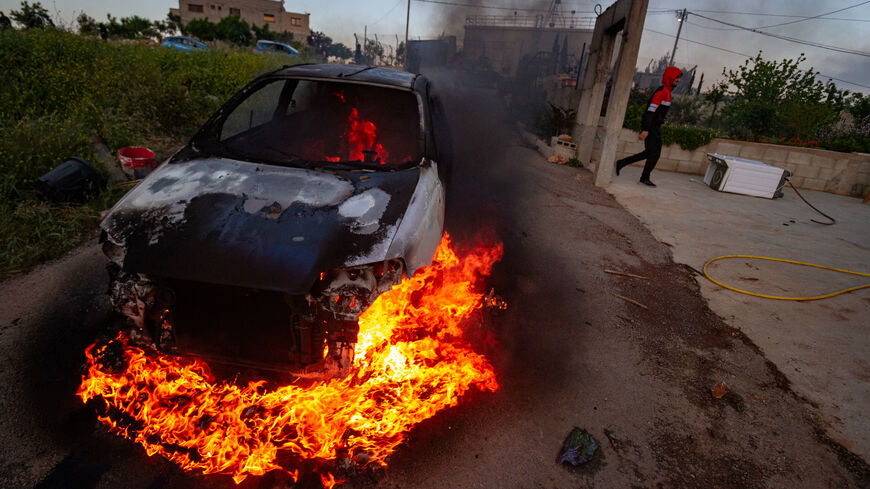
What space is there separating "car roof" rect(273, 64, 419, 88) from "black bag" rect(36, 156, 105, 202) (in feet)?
10.7

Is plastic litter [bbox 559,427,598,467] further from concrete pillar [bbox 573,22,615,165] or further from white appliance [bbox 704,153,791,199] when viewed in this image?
concrete pillar [bbox 573,22,615,165]

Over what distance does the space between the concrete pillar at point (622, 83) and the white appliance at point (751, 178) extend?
2566 millimetres

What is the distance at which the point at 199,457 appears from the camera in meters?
2.24

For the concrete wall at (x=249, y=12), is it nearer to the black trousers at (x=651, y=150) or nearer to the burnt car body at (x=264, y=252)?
the black trousers at (x=651, y=150)

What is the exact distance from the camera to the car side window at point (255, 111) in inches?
143

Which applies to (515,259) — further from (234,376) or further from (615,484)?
(234,376)

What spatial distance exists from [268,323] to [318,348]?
12.0 inches

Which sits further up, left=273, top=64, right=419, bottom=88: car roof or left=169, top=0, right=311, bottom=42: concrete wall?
left=169, top=0, right=311, bottom=42: concrete wall

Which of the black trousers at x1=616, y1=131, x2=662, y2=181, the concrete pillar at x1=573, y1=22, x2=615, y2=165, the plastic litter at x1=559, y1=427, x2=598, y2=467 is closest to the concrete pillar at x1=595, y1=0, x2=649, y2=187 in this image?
the black trousers at x1=616, y1=131, x2=662, y2=181

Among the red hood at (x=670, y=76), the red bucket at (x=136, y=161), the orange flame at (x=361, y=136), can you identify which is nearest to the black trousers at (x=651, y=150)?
the red hood at (x=670, y=76)

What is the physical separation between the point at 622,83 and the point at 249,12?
6443 cm

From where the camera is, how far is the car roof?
3.61 metres

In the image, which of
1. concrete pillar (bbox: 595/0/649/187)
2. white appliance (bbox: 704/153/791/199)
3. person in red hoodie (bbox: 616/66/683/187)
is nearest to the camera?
concrete pillar (bbox: 595/0/649/187)

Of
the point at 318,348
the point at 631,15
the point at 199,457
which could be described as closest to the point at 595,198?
the point at 631,15
